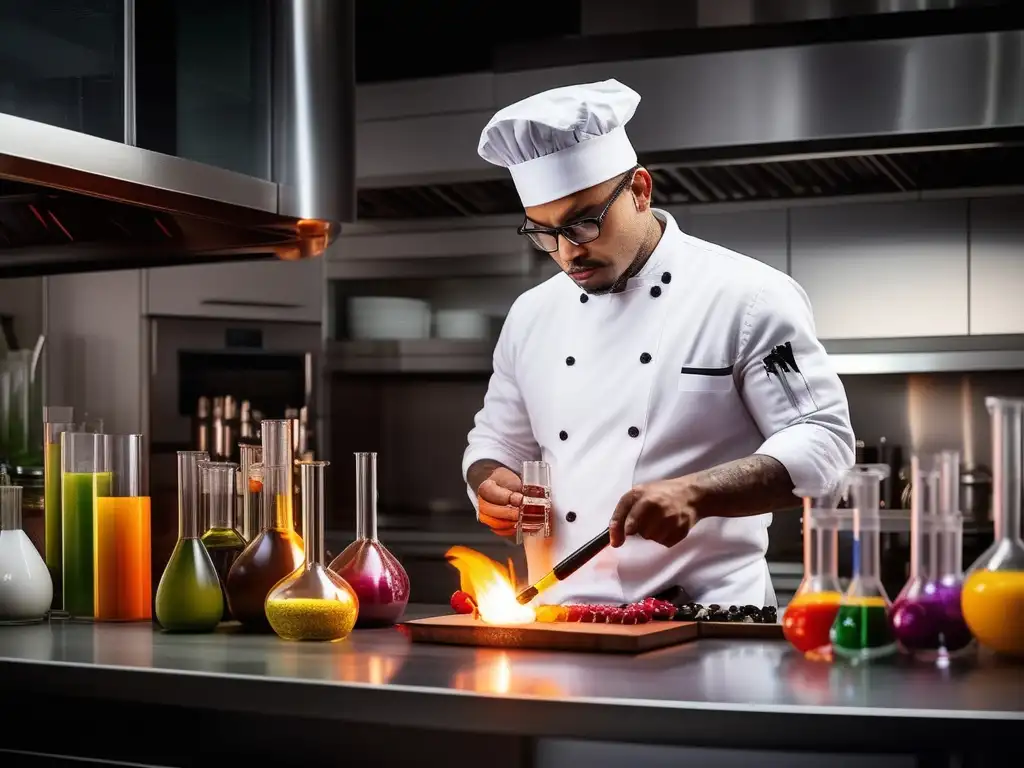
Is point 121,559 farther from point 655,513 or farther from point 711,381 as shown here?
point 711,381

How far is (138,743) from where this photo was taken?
1498 millimetres

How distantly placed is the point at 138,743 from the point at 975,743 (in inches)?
→ 36.2

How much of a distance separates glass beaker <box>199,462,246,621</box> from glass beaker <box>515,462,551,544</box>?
425 millimetres

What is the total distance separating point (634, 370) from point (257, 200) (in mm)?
727

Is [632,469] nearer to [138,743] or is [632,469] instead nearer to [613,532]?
[613,532]

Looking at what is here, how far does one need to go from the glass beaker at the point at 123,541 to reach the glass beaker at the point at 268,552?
21 centimetres

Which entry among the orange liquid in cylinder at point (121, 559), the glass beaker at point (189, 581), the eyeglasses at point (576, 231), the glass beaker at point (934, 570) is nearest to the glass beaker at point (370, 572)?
the glass beaker at point (189, 581)

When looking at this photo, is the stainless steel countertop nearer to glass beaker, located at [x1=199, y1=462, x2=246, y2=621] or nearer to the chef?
glass beaker, located at [x1=199, y1=462, x2=246, y2=621]

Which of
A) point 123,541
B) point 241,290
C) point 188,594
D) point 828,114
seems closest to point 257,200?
point 123,541

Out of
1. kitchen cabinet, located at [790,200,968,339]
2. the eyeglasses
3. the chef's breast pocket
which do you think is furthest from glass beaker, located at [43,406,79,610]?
kitchen cabinet, located at [790,200,968,339]

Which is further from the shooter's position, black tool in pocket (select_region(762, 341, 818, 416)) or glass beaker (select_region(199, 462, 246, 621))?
black tool in pocket (select_region(762, 341, 818, 416))

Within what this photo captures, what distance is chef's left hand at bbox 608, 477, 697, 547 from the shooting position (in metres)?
1.73

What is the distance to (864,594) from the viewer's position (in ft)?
4.73

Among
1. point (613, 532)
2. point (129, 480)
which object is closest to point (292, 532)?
point (129, 480)
